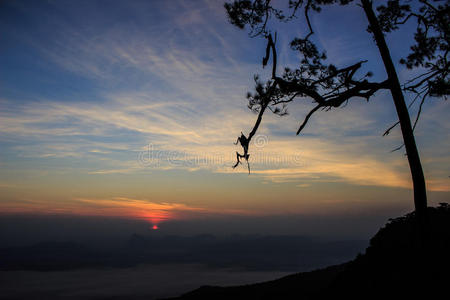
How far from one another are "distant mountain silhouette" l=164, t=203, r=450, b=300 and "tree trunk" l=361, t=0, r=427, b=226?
0.83 meters

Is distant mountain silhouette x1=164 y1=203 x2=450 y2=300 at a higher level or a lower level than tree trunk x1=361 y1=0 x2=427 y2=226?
lower

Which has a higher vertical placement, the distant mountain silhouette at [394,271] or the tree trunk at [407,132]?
Result: the tree trunk at [407,132]

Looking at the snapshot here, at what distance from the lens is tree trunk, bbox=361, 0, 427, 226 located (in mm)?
9883

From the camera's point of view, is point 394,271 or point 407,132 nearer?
point 407,132

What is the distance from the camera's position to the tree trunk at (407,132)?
9883mm

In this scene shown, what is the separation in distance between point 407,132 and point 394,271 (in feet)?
16.2

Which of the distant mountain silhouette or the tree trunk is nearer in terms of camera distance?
the distant mountain silhouette

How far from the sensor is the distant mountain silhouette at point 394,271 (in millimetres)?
9664

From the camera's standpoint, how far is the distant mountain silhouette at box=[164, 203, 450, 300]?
380 inches

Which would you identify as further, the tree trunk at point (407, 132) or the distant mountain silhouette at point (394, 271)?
the tree trunk at point (407, 132)

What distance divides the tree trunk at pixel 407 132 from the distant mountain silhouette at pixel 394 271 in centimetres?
83

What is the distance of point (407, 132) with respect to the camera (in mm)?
10211

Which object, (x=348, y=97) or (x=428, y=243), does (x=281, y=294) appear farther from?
(x=348, y=97)

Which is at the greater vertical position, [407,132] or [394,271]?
[407,132]
